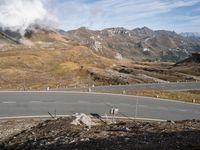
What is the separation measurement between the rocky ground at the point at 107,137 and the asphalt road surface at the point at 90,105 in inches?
376

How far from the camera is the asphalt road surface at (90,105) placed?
95.8 ft

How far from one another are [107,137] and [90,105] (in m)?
17.7

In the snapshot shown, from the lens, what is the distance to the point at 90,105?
107ft

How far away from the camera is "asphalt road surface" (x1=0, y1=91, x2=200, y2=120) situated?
2919 centimetres

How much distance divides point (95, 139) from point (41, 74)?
51.5 m

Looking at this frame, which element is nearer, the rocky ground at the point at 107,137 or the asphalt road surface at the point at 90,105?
the rocky ground at the point at 107,137

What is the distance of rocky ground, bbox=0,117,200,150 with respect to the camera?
43.3 ft

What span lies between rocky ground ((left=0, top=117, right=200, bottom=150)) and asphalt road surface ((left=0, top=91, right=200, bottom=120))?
956cm

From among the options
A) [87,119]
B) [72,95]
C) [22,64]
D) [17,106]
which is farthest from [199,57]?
[87,119]

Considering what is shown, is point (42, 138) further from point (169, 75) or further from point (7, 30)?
point (7, 30)

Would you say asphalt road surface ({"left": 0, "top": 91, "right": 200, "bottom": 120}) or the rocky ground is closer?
the rocky ground

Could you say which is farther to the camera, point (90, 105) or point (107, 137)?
point (90, 105)

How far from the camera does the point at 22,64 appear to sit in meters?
69.9

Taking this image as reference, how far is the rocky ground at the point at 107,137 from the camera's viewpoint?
13.2 metres
